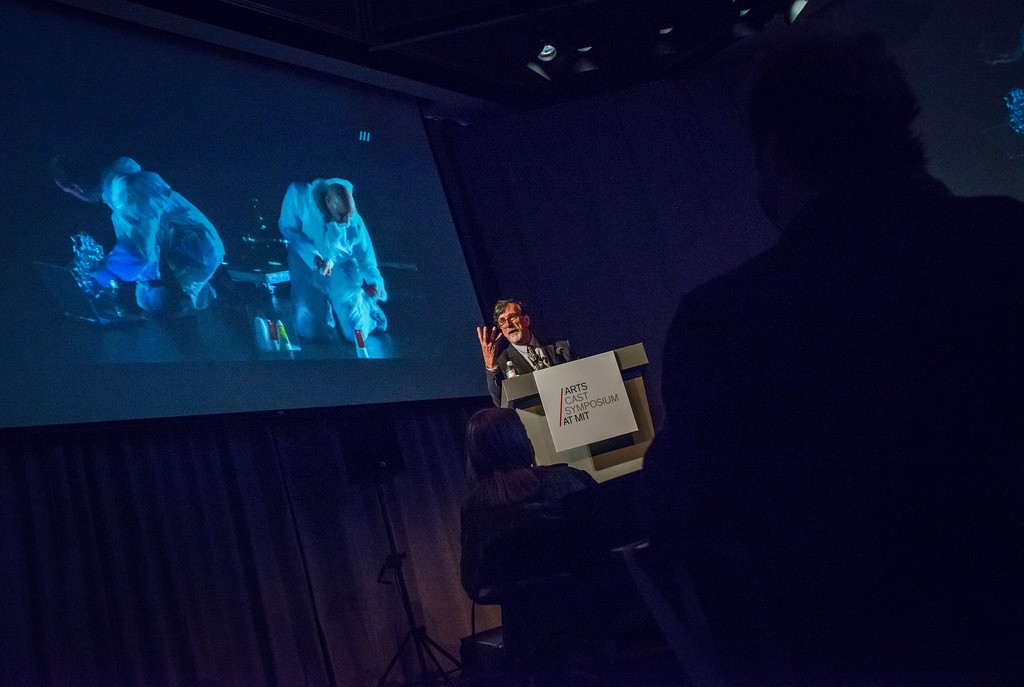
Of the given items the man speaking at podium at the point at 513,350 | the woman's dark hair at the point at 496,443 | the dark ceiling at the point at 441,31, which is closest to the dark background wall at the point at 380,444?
the man speaking at podium at the point at 513,350

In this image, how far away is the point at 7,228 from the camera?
97.3 inches

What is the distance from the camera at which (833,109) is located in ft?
2.17

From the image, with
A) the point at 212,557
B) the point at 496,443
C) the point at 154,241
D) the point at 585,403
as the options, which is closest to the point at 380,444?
the point at 212,557

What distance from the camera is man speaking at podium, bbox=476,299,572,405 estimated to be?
270cm

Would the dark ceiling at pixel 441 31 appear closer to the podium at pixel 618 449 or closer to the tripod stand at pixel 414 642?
the podium at pixel 618 449

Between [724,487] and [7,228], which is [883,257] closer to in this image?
[724,487]

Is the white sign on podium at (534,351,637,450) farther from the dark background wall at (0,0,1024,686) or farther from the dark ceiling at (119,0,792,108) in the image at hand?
the dark ceiling at (119,0,792,108)

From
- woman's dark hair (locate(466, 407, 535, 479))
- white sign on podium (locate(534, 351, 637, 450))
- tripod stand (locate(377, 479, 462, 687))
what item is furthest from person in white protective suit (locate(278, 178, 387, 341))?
white sign on podium (locate(534, 351, 637, 450))

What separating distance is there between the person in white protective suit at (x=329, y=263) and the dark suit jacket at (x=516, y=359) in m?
0.80

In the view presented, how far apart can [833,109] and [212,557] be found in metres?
2.86

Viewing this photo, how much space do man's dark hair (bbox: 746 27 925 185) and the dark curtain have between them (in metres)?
2.44

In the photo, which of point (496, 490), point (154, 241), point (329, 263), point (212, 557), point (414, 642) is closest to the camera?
point (496, 490)

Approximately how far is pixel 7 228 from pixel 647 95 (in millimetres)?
2230

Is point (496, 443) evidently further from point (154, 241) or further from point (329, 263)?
point (329, 263)
